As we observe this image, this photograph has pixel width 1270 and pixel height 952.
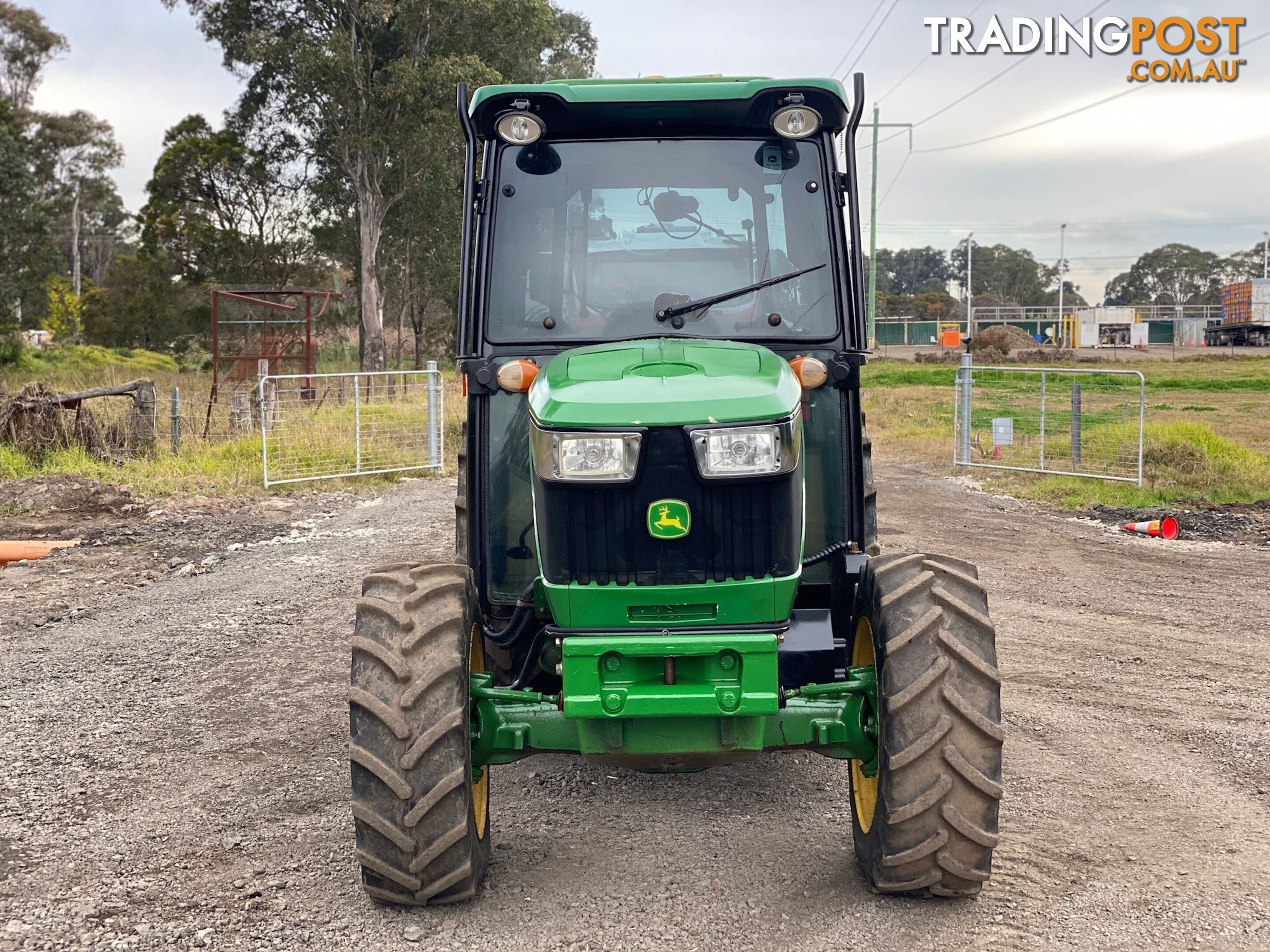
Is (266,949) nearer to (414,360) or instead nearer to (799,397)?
(799,397)

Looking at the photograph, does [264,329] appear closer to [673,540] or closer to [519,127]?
[519,127]

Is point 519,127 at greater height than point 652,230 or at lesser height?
greater

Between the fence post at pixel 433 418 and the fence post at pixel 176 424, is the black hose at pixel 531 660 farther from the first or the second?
the fence post at pixel 176 424

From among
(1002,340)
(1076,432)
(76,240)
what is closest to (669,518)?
(1076,432)

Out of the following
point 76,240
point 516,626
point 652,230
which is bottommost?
point 516,626

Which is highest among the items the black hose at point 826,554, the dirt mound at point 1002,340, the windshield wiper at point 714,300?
the dirt mound at point 1002,340

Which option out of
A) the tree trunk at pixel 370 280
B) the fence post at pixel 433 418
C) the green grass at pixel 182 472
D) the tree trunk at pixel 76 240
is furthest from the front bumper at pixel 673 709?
the tree trunk at pixel 76 240

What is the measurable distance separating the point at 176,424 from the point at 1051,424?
11.7 metres

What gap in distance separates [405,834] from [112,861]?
1.40 metres

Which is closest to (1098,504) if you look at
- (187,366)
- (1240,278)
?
(187,366)

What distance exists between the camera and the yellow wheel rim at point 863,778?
13.0 ft

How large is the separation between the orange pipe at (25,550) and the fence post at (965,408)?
11.1 meters

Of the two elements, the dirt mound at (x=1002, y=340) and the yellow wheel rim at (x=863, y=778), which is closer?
the yellow wheel rim at (x=863, y=778)

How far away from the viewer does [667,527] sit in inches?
140
